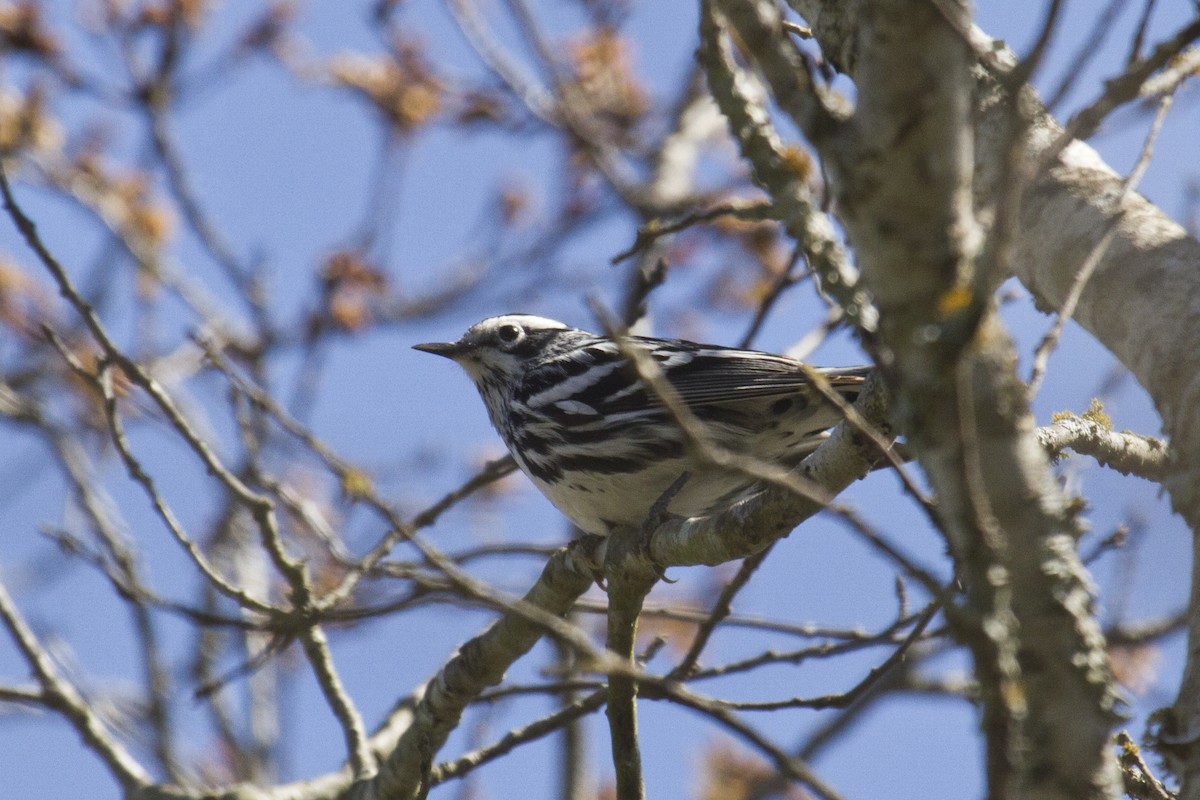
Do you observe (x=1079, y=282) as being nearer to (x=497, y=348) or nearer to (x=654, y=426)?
(x=654, y=426)

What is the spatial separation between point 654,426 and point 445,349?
1601 mm

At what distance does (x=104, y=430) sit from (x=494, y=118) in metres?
3.63

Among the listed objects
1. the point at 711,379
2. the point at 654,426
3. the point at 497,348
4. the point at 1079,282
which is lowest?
the point at 1079,282

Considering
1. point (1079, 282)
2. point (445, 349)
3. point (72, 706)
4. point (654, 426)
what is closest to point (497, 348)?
point (445, 349)

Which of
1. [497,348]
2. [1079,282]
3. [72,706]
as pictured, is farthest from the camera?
[497,348]

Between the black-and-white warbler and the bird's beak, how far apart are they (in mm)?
744

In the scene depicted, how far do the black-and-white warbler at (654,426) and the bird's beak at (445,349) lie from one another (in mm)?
744

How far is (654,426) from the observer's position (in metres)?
4.74

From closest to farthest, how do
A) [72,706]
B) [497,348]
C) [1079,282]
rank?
[1079,282] < [72,706] < [497,348]

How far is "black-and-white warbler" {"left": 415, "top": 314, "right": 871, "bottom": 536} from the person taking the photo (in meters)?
4.58

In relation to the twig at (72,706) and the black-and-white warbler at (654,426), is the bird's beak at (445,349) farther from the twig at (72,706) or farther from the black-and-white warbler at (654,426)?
the twig at (72,706)

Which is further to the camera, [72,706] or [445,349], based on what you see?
[445,349]

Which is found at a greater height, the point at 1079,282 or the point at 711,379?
the point at 711,379

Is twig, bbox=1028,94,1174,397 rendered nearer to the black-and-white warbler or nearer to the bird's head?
the black-and-white warbler
